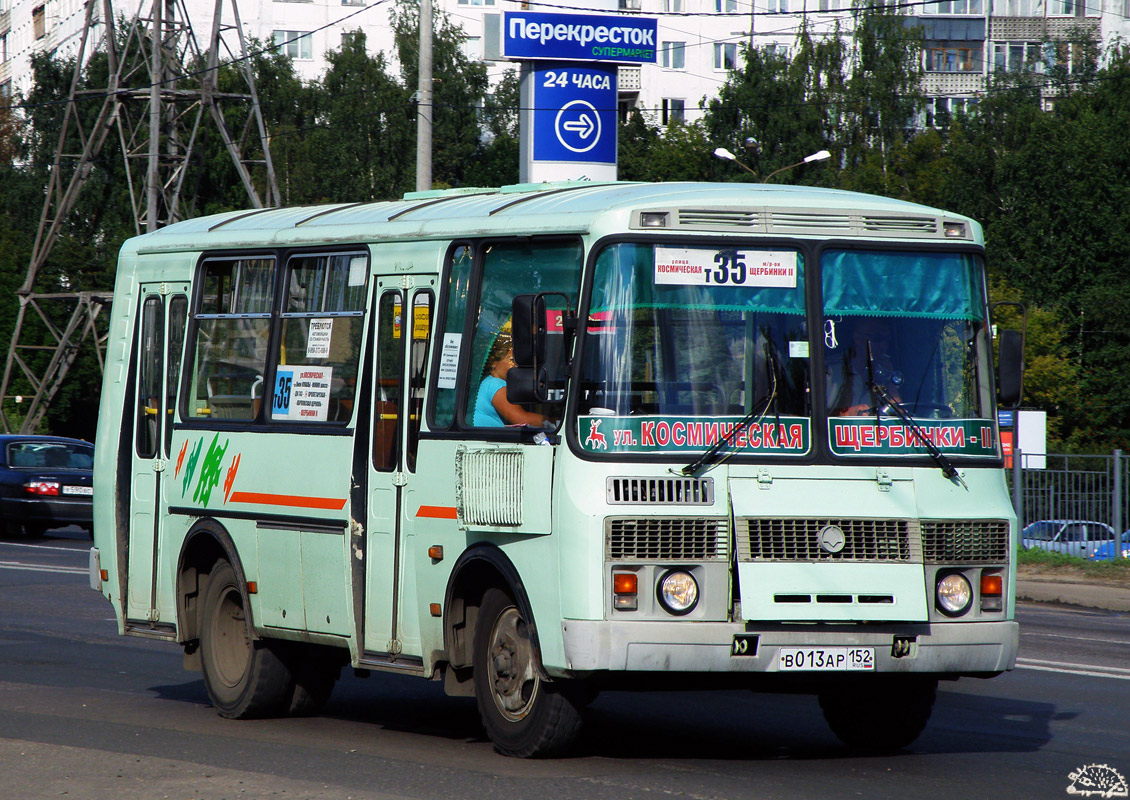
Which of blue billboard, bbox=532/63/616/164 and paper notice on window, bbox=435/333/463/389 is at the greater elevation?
blue billboard, bbox=532/63/616/164

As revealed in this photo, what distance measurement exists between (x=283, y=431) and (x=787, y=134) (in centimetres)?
6478

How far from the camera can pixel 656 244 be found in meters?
7.88

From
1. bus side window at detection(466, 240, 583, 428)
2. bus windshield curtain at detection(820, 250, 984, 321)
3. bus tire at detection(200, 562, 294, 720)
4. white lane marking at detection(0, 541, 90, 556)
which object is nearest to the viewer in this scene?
bus windshield curtain at detection(820, 250, 984, 321)

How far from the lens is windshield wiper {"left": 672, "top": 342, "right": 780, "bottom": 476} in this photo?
25.3ft

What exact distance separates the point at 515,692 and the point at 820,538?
61.5 inches

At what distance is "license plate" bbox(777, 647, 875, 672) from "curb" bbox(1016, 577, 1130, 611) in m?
12.1

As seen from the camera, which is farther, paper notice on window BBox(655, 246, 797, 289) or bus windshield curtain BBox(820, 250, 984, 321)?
bus windshield curtain BBox(820, 250, 984, 321)

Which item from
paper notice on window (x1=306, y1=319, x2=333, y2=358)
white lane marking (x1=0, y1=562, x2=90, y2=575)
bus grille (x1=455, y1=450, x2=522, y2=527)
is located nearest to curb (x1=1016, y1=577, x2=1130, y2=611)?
white lane marking (x1=0, y1=562, x2=90, y2=575)

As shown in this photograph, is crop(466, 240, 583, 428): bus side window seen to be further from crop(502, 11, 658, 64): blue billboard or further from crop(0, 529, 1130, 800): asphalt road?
crop(502, 11, 658, 64): blue billboard

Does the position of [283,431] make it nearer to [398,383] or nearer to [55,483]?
[398,383]

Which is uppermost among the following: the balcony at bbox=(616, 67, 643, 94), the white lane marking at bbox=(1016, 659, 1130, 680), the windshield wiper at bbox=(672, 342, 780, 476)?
the balcony at bbox=(616, 67, 643, 94)

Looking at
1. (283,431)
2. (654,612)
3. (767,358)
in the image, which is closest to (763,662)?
(654,612)

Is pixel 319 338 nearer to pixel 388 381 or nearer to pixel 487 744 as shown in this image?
pixel 388 381

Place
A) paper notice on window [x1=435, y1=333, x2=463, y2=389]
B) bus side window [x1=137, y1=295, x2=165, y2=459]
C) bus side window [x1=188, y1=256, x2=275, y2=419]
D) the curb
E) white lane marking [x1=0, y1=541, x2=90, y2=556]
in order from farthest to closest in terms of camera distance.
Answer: white lane marking [x1=0, y1=541, x2=90, y2=556] < the curb < bus side window [x1=137, y1=295, x2=165, y2=459] < bus side window [x1=188, y1=256, x2=275, y2=419] < paper notice on window [x1=435, y1=333, x2=463, y2=389]
